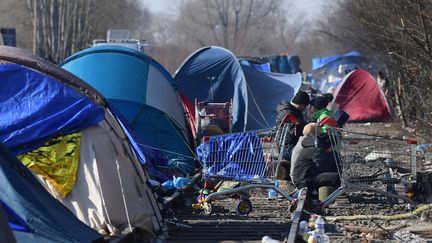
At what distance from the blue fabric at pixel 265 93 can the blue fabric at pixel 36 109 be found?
12.3 meters

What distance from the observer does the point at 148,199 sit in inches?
392

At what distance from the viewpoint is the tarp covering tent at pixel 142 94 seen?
15.4 m

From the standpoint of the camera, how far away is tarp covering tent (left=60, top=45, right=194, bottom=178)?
604 inches

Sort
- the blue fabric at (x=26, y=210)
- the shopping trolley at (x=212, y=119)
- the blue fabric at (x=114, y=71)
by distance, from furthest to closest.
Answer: the shopping trolley at (x=212, y=119) < the blue fabric at (x=114, y=71) < the blue fabric at (x=26, y=210)

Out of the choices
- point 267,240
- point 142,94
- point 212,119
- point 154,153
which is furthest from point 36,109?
point 212,119

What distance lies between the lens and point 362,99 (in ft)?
101

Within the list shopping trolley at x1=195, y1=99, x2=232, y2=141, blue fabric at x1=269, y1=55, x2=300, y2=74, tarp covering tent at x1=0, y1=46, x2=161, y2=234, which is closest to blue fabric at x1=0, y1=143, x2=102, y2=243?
tarp covering tent at x1=0, y1=46, x2=161, y2=234

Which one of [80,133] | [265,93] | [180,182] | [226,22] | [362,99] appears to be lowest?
[226,22]

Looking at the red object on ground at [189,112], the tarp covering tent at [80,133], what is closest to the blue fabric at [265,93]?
the red object on ground at [189,112]

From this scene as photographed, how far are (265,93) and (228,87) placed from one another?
1.29m

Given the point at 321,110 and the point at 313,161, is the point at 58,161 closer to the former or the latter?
the point at 313,161

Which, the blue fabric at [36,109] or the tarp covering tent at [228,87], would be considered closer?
the blue fabric at [36,109]

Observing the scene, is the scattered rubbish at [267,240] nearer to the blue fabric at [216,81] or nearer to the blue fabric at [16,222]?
the blue fabric at [16,222]

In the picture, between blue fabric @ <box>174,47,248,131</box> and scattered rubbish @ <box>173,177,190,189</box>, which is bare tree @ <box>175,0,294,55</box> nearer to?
blue fabric @ <box>174,47,248,131</box>
